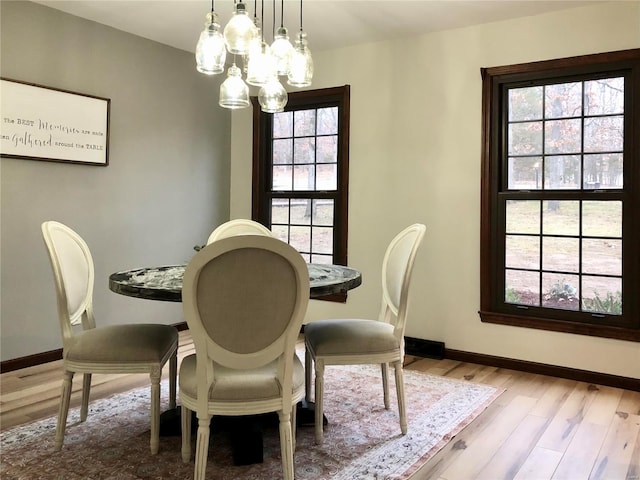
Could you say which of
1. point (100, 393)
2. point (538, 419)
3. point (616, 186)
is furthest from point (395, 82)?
point (100, 393)

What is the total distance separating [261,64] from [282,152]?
7.89 feet

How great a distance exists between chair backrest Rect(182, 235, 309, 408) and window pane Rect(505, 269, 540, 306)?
2278 mm

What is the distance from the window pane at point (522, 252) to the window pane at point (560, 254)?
0.05 metres

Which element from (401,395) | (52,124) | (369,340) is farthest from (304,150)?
(401,395)

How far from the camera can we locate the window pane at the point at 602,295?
3348 mm

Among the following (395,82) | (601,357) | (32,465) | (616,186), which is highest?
(395,82)

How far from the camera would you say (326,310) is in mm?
4555

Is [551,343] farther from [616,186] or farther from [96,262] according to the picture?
[96,262]

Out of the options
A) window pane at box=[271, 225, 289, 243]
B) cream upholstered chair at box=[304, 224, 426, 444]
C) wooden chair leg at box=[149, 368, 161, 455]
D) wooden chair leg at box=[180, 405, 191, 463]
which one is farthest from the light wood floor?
window pane at box=[271, 225, 289, 243]

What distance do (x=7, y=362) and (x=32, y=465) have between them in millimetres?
1486

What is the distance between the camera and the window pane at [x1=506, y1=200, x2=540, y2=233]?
11.9 feet

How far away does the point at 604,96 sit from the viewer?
337cm

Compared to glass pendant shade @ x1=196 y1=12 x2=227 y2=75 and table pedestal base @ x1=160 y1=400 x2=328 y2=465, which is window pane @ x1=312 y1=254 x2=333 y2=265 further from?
glass pendant shade @ x1=196 y1=12 x2=227 y2=75

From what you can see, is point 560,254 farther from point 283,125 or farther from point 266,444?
point 283,125
